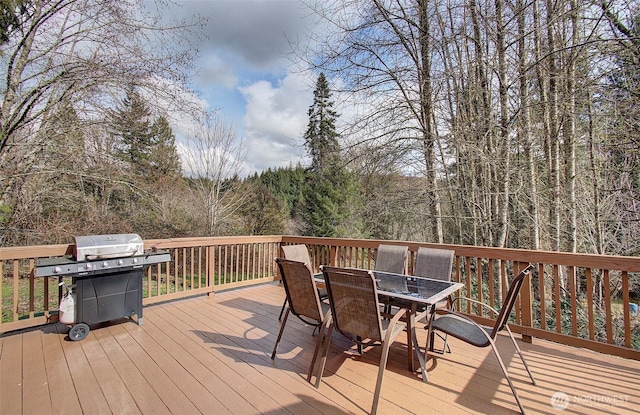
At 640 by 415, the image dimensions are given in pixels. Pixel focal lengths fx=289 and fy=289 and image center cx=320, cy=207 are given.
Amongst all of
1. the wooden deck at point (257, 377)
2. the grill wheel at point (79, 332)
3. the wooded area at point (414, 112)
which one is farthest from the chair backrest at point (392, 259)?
the grill wheel at point (79, 332)

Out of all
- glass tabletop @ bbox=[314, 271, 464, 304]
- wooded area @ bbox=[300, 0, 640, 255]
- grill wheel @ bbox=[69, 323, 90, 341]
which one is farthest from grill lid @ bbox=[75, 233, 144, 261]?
wooded area @ bbox=[300, 0, 640, 255]

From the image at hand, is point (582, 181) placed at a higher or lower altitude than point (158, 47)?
lower

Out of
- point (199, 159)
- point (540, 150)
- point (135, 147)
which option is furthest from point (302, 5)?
point (199, 159)

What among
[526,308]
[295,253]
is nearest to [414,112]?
[295,253]

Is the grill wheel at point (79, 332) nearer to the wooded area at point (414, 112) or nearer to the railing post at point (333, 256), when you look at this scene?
the wooded area at point (414, 112)

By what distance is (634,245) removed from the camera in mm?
4605

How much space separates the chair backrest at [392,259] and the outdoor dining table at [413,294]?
19.4 inches

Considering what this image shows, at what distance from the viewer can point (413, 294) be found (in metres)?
2.41

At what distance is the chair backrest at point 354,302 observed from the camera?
1988mm

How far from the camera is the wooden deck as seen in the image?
1965 millimetres

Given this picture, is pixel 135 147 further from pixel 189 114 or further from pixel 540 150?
pixel 540 150

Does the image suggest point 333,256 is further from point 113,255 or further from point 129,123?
point 129,123

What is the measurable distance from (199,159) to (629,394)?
1055 cm

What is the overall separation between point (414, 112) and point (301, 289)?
4.74 meters
